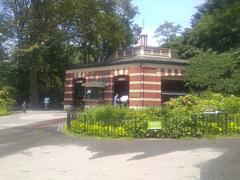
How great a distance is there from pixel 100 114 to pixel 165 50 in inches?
918

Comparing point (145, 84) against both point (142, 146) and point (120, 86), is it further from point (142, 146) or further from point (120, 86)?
point (142, 146)

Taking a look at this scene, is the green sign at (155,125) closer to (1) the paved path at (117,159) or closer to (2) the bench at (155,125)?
(2) the bench at (155,125)

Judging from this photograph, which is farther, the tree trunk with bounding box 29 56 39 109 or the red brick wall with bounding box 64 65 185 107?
the tree trunk with bounding box 29 56 39 109

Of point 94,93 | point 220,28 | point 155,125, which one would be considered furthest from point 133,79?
point 155,125

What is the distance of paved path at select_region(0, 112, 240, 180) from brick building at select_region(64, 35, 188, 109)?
678 inches

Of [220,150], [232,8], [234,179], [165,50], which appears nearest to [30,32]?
[165,50]

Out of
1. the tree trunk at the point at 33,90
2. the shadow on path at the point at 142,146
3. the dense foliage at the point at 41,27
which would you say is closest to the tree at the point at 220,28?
the dense foliage at the point at 41,27

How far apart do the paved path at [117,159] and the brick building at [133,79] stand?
1722 cm

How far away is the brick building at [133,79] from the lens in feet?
119

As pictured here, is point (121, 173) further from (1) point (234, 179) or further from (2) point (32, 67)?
(2) point (32, 67)

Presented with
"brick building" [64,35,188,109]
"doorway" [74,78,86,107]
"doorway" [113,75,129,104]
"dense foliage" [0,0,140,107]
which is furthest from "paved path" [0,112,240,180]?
"dense foliage" [0,0,140,107]

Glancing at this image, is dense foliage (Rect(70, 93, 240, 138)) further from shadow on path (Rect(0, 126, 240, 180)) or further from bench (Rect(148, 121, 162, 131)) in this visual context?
shadow on path (Rect(0, 126, 240, 180))

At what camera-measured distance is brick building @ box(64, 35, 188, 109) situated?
119 ft

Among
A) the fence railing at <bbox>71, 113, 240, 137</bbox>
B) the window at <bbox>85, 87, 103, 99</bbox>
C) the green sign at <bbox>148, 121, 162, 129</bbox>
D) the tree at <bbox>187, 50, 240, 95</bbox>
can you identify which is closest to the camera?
the green sign at <bbox>148, 121, 162, 129</bbox>
